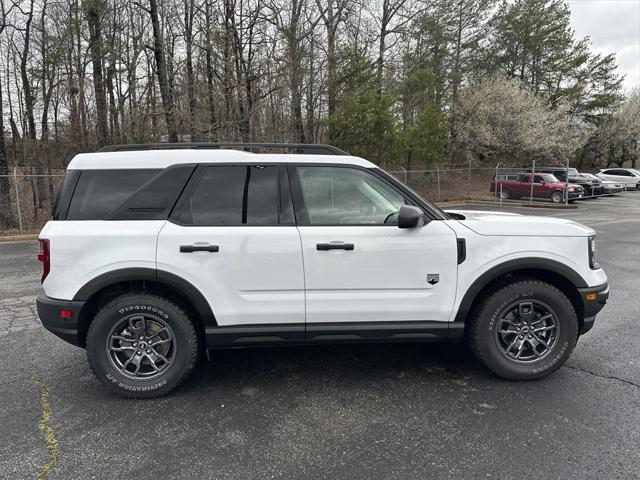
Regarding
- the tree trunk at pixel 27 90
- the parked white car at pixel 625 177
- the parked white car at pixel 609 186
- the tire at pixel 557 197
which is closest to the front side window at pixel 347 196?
the tire at pixel 557 197

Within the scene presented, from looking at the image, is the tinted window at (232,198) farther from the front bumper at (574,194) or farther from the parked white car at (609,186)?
the parked white car at (609,186)

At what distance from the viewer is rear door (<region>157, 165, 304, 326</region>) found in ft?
10.0

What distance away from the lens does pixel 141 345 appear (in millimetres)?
3184

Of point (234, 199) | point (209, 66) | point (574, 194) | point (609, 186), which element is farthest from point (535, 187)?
point (234, 199)

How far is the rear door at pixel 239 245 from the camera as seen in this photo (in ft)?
10.0

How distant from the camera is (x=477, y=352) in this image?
3.37 meters

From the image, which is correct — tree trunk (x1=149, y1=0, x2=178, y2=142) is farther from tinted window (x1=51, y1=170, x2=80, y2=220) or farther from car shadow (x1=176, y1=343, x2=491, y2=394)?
car shadow (x1=176, y1=343, x2=491, y2=394)

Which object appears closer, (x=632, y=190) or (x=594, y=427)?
(x=594, y=427)

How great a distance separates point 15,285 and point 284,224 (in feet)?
19.0

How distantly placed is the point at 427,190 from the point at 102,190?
20.9 meters

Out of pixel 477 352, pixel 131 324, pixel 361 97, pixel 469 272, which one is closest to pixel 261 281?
pixel 131 324

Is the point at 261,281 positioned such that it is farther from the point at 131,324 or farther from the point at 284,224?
the point at 131,324

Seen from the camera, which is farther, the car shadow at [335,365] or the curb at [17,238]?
the curb at [17,238]

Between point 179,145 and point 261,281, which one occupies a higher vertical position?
point 179,145
